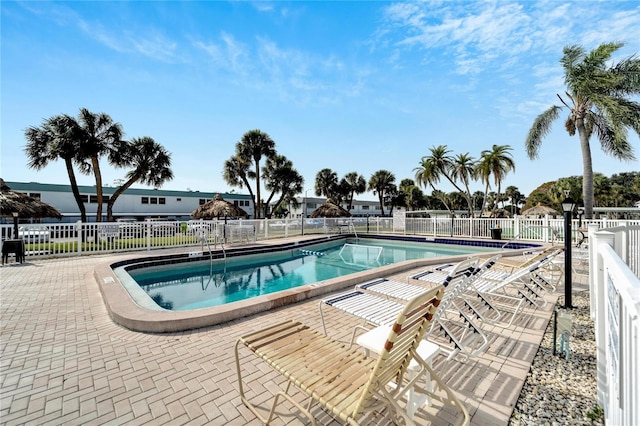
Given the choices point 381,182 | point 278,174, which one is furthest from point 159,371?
point 381,182

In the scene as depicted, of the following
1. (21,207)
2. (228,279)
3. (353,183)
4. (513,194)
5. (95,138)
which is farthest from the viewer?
(513,194)

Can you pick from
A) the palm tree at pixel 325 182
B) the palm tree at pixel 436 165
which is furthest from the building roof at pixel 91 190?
the palm tree at pixel 436 165

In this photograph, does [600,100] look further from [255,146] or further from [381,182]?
[381,182]

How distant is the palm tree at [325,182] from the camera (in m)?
38.3

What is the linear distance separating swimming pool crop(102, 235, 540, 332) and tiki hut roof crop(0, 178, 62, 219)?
16.8 feet

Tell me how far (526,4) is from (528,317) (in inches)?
A: 307

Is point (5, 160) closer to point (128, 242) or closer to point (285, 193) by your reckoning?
point (128, 242)

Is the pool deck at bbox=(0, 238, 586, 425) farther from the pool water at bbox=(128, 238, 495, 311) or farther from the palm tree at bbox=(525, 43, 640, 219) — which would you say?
the palm tree at bbox=(525, 43, 640, 219)

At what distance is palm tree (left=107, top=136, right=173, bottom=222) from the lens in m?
16.3

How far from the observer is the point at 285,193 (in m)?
29.1

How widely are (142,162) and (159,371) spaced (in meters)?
18.8

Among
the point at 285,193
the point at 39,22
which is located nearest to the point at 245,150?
the point at 285,193

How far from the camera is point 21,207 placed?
10000 millimetres

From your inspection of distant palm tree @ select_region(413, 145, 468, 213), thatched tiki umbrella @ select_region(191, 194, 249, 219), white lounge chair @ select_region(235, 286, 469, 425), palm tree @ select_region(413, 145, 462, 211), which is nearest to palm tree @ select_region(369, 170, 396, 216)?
palm tree @ select_region(413, 145, 462, 211)
